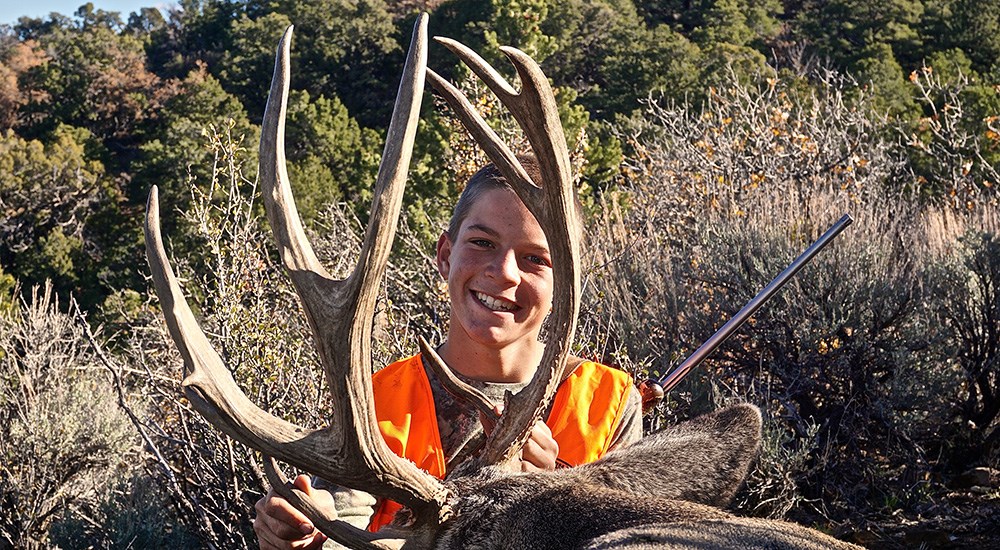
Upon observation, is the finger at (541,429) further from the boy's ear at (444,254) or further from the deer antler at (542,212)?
the boy's ear at (444,254)

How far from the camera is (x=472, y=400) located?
264 cm

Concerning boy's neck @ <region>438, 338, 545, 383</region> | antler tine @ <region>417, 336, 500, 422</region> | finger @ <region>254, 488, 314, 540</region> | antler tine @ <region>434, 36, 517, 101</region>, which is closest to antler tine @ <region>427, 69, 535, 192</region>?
antler tine @ <region>434, 36, 517, 101</region>

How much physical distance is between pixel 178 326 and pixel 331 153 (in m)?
27.3

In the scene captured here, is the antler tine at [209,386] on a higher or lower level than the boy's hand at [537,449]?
higher

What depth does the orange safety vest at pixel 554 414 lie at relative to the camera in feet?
9.07

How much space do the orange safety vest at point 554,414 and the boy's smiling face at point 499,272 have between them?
18cm

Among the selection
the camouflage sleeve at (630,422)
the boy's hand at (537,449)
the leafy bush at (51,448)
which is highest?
the boy's hand at (537,449)

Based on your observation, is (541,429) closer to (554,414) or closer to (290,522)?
(554,414)

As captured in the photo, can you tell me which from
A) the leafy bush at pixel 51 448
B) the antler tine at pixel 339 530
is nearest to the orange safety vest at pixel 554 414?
the antler tine at pixel 339 530

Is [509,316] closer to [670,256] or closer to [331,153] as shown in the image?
[670,256]

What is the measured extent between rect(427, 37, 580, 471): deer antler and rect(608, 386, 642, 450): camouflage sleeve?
1.65 feet

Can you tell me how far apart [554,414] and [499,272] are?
376 millimetres

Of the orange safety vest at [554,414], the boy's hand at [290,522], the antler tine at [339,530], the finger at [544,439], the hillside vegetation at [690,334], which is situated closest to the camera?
the antler tine at [339,530]

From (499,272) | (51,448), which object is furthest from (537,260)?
(51,448)
